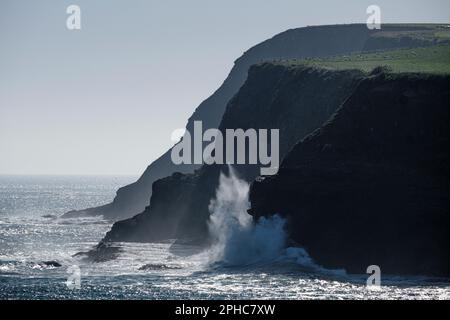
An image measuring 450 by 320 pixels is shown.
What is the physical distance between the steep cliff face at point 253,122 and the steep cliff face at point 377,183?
17.7m

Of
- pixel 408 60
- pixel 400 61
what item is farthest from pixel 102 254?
pixel 408 60

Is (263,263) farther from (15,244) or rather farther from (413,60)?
(15,244)

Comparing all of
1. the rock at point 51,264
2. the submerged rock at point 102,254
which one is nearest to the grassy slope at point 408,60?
the submerged rock at point 102,254

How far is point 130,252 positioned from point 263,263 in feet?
83.0

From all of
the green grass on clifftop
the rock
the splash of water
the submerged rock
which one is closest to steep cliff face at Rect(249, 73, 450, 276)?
the splash of water

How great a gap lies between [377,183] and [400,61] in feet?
103

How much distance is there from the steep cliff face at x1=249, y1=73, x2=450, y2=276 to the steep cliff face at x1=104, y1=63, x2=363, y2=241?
17742mm

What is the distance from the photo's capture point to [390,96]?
10669cm

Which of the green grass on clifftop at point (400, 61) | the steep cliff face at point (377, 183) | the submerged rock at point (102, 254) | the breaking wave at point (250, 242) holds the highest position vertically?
the green grass on clifftop at point (400, 61)

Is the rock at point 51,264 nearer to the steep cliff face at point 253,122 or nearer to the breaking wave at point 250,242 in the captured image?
the breaking wave at point 250,242

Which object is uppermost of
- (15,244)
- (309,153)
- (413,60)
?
(413,60)

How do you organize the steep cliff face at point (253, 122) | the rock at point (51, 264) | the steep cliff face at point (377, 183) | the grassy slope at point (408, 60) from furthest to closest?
the steep cliff face at point (253, 122), the grassy slope at point (408, 60), the rock at point (51, 264), the steep cliff face at point (377, 183)

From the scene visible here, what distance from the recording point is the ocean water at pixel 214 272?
285 ft

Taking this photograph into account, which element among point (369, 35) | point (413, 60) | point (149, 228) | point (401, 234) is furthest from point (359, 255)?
point (369, 35)
